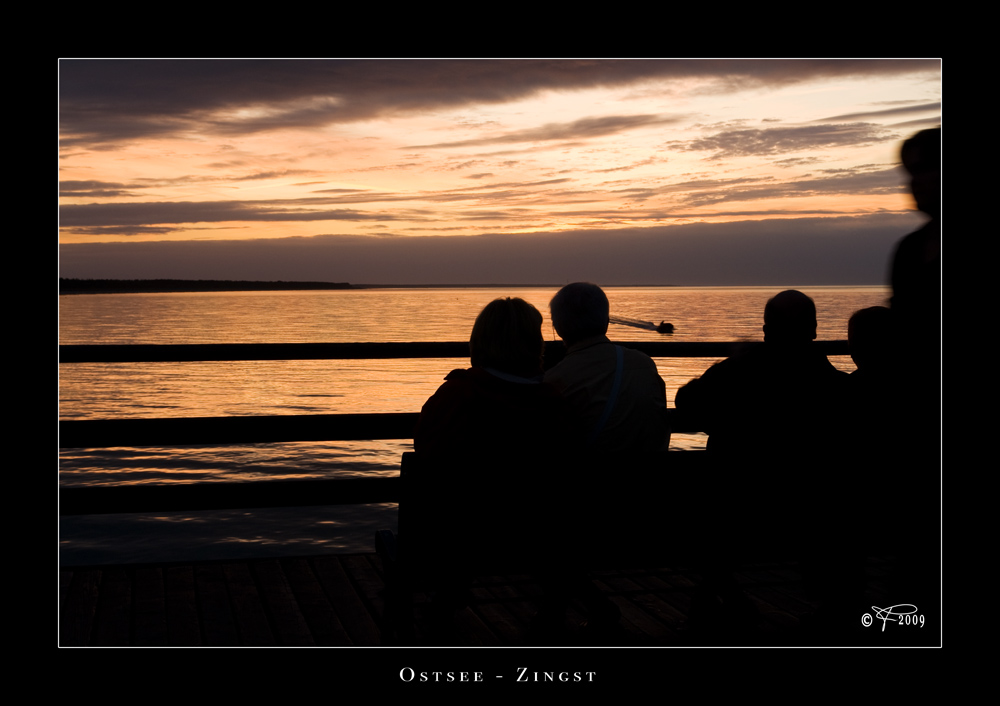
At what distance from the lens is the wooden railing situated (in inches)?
141

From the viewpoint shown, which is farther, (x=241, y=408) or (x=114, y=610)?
(x=241, y=408)

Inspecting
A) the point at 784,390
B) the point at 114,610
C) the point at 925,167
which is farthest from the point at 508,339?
the point at 114,610

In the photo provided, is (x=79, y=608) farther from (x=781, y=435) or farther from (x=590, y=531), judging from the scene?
(x=781, y=435)

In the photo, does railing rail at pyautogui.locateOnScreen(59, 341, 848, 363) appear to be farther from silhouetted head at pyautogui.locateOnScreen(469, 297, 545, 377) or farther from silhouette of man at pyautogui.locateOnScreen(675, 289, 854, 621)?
silhouetted head at pyautogui.locateOnScreen(469, 297, 545, 377)

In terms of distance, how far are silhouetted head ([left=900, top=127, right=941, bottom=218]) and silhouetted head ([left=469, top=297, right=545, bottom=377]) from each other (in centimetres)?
145

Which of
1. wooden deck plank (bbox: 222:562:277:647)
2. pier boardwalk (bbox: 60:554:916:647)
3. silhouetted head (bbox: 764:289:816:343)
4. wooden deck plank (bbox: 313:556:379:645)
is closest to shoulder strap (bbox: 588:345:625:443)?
silhouetted head (bbox: 764:289:816:343)

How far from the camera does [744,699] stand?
2.72 meters

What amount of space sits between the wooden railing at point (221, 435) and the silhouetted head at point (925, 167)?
1196 mm

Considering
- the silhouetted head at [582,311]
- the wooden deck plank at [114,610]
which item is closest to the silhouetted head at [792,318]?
the silhouetted head at [582,311]

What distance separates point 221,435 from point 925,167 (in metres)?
3.18

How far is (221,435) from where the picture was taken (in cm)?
365
